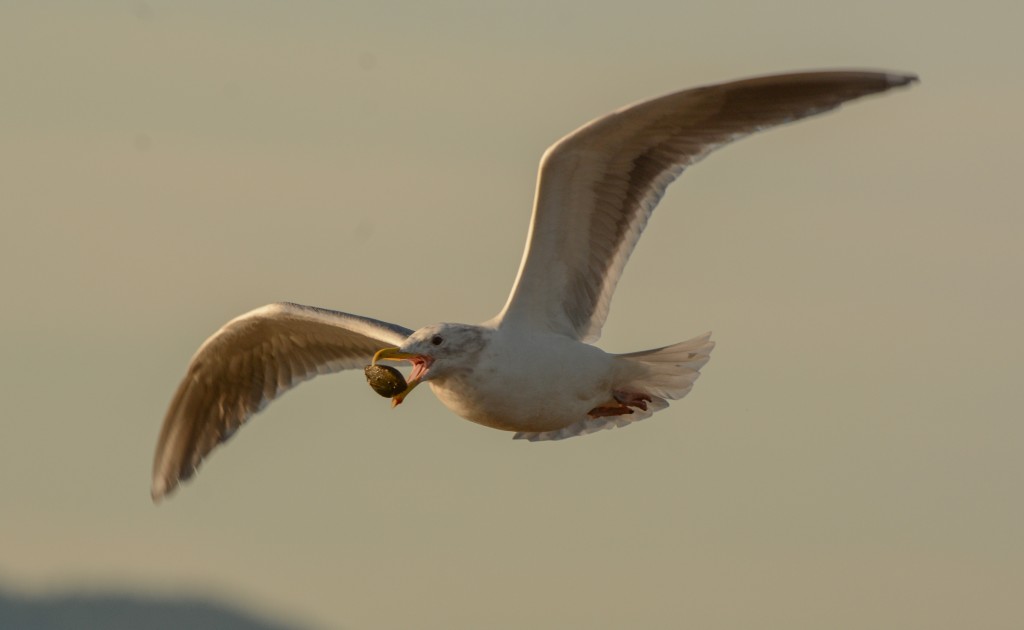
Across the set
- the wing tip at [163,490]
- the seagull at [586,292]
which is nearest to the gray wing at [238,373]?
the wing tip at [163,490]

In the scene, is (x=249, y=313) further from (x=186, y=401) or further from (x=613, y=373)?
(x=613, y=373)

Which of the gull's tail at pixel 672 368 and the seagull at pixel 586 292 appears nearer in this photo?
the seagull at pixel 586 292

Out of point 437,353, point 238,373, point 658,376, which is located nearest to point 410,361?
point 437,353

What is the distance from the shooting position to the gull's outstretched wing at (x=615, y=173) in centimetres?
2302

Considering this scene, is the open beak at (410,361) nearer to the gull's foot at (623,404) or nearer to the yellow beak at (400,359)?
the yellow beak at (400,359)

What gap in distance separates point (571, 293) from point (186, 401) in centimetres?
487

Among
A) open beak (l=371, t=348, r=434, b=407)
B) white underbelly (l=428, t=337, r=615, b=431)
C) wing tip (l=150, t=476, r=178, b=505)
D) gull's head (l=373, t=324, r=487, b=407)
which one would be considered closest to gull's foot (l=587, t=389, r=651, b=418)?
white underbelly (l=428, t=337, r=615, b=431)

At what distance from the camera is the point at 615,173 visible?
77.7 feet

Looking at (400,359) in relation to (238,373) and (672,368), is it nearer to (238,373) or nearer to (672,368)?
(672,368)

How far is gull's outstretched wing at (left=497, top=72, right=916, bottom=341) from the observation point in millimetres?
23016

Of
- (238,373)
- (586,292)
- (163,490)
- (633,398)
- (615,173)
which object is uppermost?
(615,173)

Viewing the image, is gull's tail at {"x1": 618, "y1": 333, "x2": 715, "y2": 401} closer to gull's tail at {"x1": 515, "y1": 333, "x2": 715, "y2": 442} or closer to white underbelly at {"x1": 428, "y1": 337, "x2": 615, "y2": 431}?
gull's tail at {"x1": 515, "y1": 333, "x2": 715, "y2": 442}

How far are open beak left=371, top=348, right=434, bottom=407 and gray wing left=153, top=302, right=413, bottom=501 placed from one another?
280cm

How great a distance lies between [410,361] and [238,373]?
4.31m
